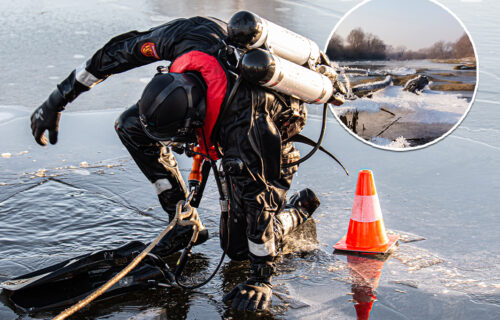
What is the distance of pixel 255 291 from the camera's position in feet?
10.2

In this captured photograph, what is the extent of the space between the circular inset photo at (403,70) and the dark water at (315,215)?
399 millimetres

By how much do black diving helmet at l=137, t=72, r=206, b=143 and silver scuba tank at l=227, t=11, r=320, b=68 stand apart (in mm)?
→ 315

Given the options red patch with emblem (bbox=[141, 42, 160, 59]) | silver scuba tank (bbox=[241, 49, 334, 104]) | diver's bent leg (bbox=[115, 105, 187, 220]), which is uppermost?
red patch with emblem (bbox=[141, 42, 160, 59])

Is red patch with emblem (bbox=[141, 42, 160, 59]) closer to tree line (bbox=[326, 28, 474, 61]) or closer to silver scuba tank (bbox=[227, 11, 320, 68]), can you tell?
silver scuba tank (bbox=[227, 11, 320, 68])

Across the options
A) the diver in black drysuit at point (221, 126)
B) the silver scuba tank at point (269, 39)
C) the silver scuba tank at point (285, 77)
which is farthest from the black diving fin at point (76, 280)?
the silver scuba tank at point (269, 39)

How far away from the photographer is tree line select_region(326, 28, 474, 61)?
479cm

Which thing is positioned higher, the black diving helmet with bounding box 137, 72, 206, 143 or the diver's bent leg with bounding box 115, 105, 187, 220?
the black diving helmet with bounding box 137, 72, 206, 143

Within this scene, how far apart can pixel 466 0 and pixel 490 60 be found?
266 cm

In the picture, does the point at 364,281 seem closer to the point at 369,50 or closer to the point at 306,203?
the point at 306,203

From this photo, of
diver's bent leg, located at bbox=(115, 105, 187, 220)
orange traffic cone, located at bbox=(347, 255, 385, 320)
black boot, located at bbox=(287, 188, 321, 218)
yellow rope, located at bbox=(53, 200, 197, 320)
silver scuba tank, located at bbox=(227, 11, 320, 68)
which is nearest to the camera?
yellow rope, located at bbox=(53, 200, 197, 320)

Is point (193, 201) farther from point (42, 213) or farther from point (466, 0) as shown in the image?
point (466, 0)

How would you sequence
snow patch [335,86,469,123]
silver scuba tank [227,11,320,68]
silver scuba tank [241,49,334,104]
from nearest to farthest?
1. silver scuba tank [241,49,334,104]
2. silver scuba tank [227,11,320,68]
3. snow patch [335,86,469,123]

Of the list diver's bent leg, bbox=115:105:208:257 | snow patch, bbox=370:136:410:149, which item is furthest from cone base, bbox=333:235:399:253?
snow patch, bbox=370:136:410:149

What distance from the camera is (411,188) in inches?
189
